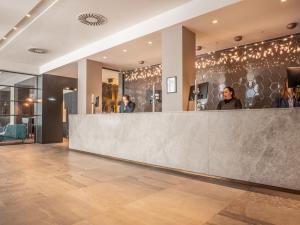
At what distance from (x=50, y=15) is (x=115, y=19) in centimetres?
143

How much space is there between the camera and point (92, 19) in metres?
5.05

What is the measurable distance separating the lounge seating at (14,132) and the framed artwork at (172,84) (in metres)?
7.25

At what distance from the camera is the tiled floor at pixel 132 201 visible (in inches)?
83.9

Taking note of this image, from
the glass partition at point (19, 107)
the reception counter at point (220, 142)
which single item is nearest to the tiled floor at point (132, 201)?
the reception counter at point (220, 142)

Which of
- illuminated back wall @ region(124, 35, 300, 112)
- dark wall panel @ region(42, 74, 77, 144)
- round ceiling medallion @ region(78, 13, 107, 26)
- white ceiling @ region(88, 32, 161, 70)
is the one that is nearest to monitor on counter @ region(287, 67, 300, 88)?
illuminated back wall @ region(124, 35, 300, 112)

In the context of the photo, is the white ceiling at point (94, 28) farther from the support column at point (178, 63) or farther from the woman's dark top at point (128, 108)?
the woman's dark top at point (128, 108)

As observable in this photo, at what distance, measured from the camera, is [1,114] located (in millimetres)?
8500

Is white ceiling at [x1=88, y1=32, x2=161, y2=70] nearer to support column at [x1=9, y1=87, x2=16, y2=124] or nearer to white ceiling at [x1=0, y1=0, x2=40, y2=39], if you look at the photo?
white ceiling at [x1=0, y1=0, x2=40, y2=39]

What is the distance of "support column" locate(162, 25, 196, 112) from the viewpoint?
4.51 m

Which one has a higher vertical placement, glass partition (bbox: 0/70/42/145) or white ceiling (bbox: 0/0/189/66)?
white ceiling (bbox: 0/0/189/66)

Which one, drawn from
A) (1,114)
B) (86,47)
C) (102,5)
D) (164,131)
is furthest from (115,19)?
(1,114)

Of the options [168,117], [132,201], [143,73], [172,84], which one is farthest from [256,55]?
[132,201]

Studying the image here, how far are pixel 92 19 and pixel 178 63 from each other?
2.27m

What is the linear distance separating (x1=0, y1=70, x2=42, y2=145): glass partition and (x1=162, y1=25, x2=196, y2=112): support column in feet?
21.8
